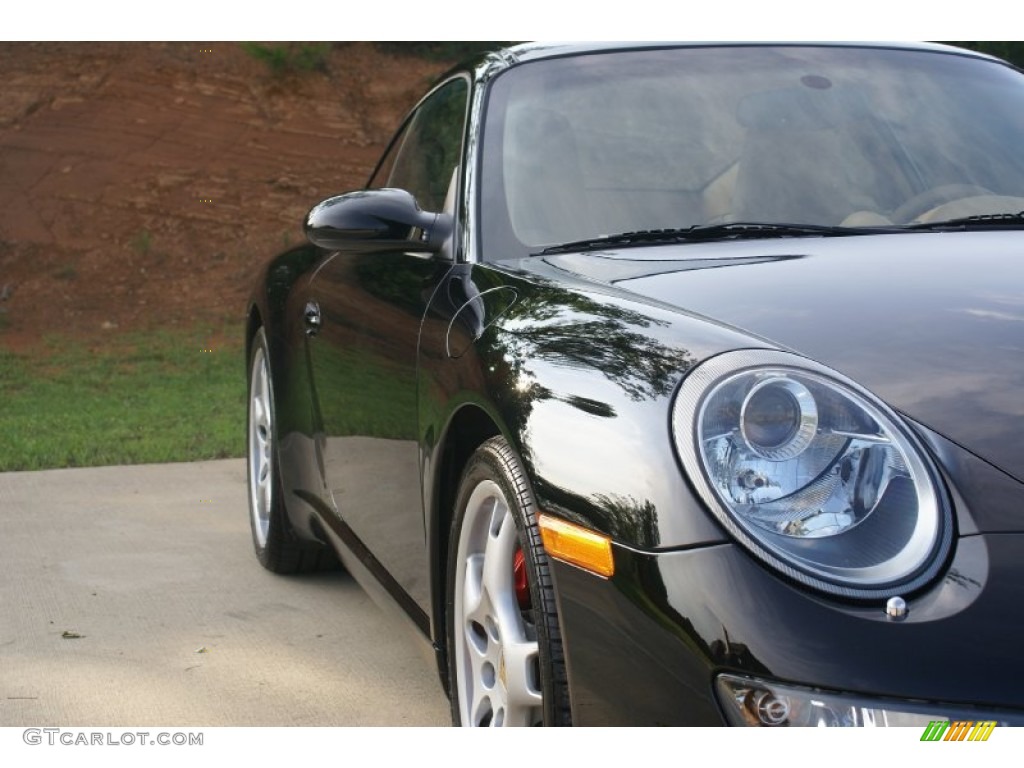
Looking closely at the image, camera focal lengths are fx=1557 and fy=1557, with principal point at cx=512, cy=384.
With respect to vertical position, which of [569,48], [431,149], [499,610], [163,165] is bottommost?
[163,165]

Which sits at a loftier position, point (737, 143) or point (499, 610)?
point (737, 143)

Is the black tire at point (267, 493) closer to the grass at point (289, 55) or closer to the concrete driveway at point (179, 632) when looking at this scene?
the concrete driveway at point (179, 632)

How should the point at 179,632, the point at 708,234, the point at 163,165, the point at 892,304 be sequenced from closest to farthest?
the point at 892,304
the point at 708,234
the point at 179,632
the point at 163,165

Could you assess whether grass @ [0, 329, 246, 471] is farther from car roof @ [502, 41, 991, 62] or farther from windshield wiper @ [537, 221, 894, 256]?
windshield wiper @ [537, 221, 894, 256]

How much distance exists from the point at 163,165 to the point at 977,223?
13.2 m

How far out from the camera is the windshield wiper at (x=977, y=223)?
Answer: 3.31m

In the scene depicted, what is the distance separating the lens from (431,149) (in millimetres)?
4133

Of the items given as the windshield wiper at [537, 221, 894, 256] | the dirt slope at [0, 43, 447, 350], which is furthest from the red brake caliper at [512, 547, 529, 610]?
the dirt slope at [0, 43, 447, 350]

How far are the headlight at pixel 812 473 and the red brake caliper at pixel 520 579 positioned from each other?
58cm

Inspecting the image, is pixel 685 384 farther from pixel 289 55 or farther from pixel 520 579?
pixel 289 55

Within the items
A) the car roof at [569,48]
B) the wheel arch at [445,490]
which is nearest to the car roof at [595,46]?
the car roof at [569,48]

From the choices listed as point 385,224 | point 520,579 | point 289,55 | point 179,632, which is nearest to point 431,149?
point 385,224

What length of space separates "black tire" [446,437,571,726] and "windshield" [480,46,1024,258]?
72 centimetres
